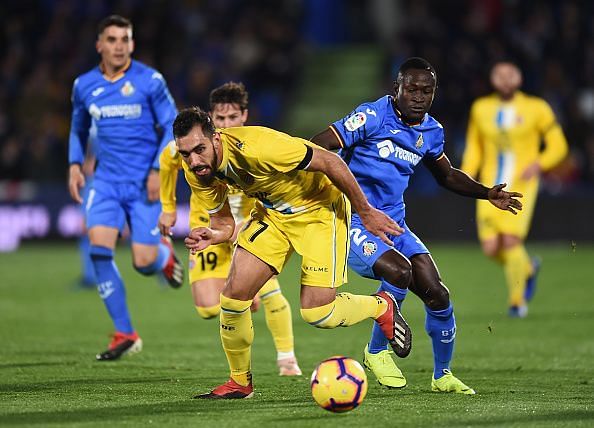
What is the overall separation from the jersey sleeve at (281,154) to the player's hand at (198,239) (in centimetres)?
64

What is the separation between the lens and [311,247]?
724 cm

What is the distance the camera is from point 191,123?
670cm

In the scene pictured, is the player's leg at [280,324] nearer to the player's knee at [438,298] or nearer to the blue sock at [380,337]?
the blue sock at [380,337]

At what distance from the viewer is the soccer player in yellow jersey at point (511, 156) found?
12.5 metres

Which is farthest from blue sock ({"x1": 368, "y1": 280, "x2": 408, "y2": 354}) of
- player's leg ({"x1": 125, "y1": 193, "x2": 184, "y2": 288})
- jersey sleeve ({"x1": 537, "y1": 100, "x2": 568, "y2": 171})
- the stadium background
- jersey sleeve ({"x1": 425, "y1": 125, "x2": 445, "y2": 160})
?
the stadium background

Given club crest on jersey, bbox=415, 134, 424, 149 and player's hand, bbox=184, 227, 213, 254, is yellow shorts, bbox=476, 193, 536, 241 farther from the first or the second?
player's hand, bbox=184, 227, 213, 254

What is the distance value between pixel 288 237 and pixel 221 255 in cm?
166

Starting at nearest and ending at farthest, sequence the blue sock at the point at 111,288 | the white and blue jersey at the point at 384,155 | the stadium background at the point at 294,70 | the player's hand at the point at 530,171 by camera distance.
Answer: the white and blue jersey at the point at 384,155 → the blue sock at the point at 111,288 → the player's hand at the point at 530,171 → the stadium background at the point at 294,70

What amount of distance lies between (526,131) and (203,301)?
5346mm

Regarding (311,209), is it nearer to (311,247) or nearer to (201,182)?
(311,247)

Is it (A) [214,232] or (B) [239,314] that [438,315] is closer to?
(B) [239,314]

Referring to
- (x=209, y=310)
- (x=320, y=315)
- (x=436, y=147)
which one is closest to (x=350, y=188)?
(x=320, y=315)

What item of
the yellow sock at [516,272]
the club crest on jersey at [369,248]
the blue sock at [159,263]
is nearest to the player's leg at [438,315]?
the club crest on jersey at [369,248]

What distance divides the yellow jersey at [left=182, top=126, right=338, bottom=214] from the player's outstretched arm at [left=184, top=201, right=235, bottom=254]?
3.7 inches
